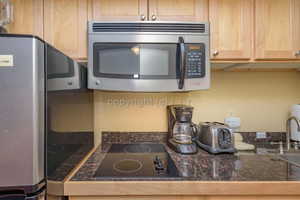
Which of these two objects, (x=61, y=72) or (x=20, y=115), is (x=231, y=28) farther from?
(x=20, y=115)

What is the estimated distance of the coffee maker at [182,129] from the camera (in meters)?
1.14

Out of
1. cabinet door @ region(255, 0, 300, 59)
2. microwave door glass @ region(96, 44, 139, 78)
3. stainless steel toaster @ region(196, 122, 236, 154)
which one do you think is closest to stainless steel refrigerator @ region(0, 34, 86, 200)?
microwave door glass @ region(96, 44, 139, 78)

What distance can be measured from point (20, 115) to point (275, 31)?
1.35 meters

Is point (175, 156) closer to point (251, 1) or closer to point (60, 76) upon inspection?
point (60, 76)

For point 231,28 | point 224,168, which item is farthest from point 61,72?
point 231,28

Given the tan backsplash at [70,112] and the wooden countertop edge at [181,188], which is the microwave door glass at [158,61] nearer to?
the tan backsplash at [70,112]

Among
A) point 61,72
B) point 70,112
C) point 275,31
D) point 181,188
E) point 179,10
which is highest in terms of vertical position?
point 179,10

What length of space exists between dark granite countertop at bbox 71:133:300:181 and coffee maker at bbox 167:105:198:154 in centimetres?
6

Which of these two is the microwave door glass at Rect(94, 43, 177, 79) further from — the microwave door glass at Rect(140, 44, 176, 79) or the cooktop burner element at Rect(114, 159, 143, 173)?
the cooktop burner element at Rect(114, 159, 143, 173)

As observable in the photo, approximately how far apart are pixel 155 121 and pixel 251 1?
0.99m

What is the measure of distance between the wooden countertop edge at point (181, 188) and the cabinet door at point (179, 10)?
35.5 inches

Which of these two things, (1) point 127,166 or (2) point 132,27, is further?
(2) point 132,27

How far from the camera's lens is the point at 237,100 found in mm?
1431

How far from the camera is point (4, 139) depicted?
1.89ft
